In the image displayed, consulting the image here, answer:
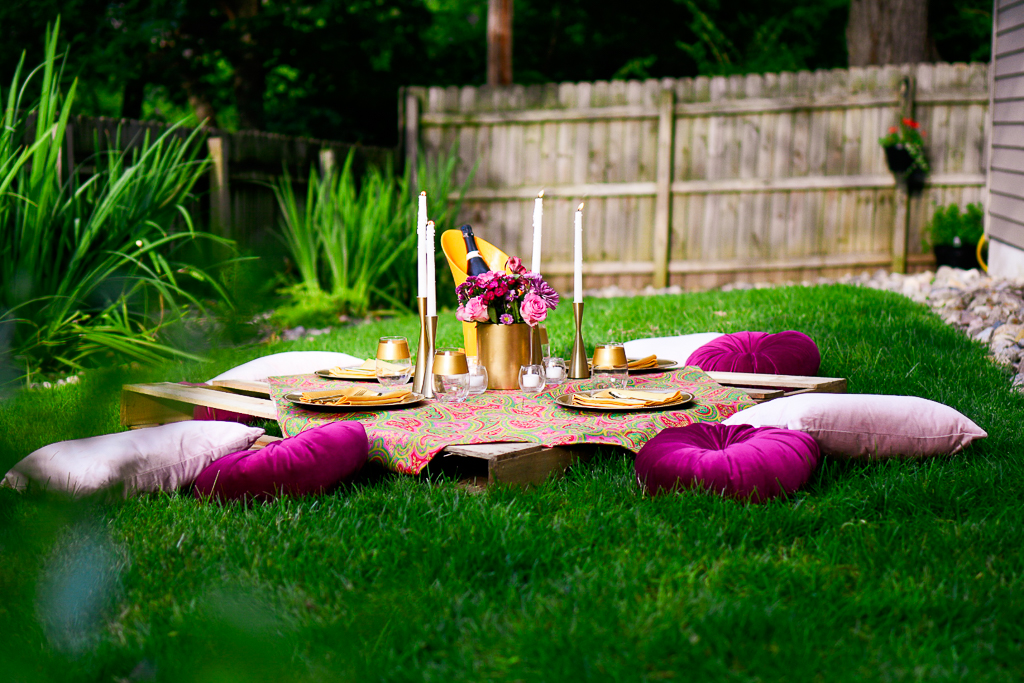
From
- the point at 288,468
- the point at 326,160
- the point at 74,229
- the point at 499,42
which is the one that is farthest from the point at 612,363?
the point at 499,42

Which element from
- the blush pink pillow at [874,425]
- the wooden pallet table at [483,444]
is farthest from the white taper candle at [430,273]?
the blush pink pillow at [874,425]

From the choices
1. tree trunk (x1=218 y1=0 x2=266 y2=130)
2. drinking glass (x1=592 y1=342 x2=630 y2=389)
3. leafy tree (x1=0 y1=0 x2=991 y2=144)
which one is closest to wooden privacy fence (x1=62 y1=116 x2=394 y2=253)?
leafy tree (x1=0 y1=0 x2=991 y2=144)

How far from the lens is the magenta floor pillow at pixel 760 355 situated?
10.3 ft

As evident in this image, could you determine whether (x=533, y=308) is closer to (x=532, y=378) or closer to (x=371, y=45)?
(x=532, y=378)

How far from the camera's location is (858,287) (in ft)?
17.3

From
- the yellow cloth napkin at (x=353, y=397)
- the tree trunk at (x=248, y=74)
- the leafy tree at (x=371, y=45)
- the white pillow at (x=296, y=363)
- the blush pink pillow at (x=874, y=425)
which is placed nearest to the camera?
the blush pink pillow at (x=874, y=425)

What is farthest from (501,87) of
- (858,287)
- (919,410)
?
(919,410)

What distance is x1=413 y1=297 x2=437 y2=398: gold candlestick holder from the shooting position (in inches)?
98.1

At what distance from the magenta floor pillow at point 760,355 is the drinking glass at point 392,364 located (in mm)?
1113

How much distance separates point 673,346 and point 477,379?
1241mm

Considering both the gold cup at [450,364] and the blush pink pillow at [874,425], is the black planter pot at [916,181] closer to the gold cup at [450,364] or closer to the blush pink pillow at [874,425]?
the blush pink pillow at [874,425]

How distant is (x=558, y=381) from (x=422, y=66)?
797 cm

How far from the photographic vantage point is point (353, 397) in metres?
2.37

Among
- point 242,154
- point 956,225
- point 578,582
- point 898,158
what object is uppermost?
point 898,158
